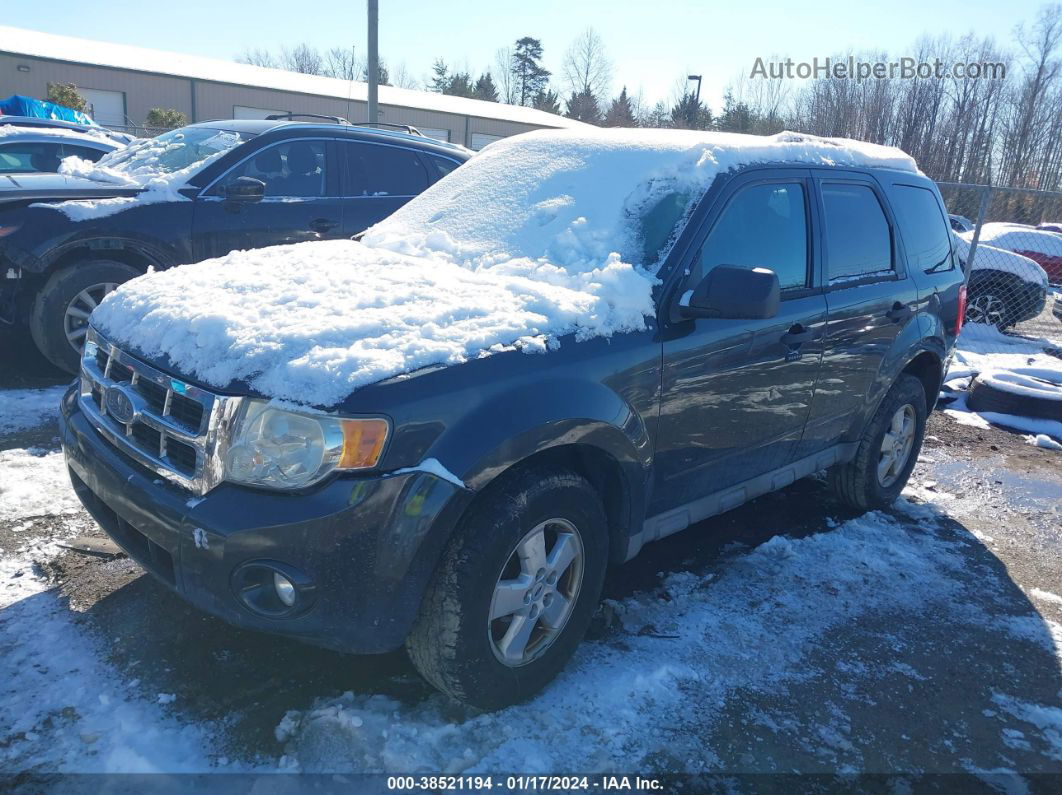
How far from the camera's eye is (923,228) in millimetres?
4602

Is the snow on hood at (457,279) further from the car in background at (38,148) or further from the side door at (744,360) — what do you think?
the car in background at (38,148)

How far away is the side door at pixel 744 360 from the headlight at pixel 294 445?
1.23 meters

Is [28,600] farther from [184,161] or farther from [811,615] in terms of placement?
[184,161]

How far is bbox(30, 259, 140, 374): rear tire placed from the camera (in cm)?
544

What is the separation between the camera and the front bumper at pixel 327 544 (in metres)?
2.17

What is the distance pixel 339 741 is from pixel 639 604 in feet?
4.76

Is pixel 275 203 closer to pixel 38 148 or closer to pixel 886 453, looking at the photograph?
pixel 886 453

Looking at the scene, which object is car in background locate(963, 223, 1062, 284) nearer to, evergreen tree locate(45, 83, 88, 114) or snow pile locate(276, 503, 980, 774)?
snow pile locate(276, 503, 980, 774)

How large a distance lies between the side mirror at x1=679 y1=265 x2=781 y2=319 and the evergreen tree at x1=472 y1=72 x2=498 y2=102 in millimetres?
65200

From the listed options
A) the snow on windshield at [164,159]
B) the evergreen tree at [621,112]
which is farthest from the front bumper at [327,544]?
the evergreen tree at [621,112]

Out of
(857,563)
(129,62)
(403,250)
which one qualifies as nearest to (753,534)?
(857,563)

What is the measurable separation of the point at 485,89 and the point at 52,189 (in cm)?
6310

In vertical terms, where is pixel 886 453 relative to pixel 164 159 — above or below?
below

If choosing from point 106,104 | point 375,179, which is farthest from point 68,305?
point 106,104
